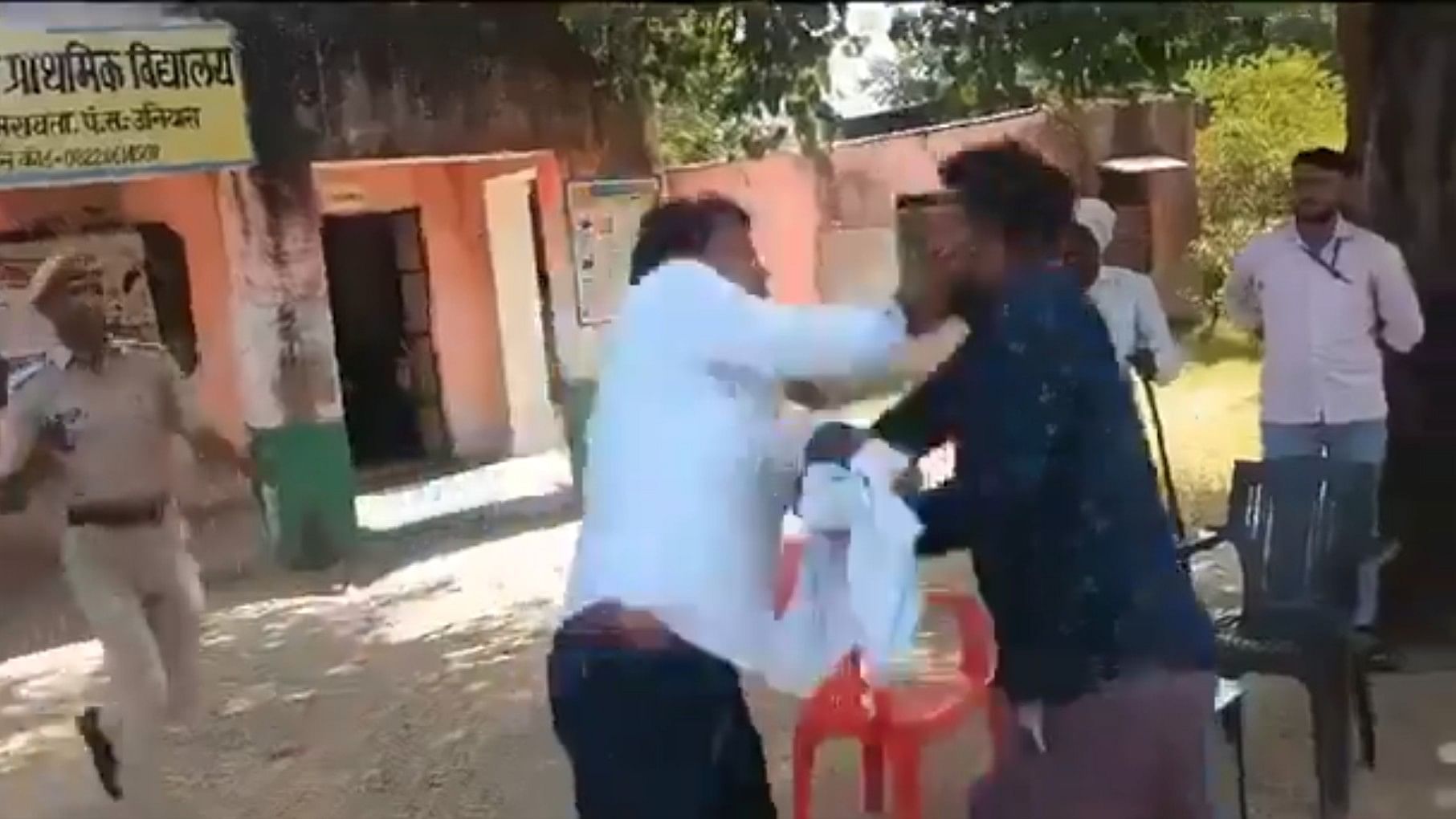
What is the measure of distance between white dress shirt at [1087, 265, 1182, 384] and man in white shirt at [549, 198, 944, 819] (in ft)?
1.55

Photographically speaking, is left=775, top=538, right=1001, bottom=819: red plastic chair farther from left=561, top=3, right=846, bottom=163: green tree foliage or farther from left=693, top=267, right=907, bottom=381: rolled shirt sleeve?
→ left=561, top=3, right=846, bottom=163: green tree foliage

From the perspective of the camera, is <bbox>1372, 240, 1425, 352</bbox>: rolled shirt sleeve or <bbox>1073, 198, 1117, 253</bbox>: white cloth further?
<bbox>1372, 240, 1425, 352</bbox>: rolled shirt sleeve

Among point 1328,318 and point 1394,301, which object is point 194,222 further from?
point 1394,301

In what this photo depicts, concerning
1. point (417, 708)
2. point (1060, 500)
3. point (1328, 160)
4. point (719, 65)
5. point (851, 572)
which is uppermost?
point (719, 65)

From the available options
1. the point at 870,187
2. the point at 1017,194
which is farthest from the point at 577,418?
the point at 1017,194

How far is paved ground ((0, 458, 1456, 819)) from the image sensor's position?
346cm

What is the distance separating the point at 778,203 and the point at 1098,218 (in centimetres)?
60

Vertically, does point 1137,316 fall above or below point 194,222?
below

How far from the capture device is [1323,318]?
3.78 meters

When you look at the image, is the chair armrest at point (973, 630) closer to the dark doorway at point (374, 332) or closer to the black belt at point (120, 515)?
the black belt at point (120, 515)

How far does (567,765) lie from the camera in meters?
2.50

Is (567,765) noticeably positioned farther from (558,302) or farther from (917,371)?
(558,302)

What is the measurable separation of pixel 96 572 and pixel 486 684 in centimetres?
102

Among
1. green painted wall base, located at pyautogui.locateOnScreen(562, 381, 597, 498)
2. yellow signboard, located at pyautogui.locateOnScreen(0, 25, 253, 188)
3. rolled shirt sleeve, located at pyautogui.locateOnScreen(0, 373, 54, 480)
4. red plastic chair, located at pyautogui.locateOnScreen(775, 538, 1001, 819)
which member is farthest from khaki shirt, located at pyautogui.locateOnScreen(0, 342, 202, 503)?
red plastic chair, located at pyautogui.locateOnScreen(775, 538, 1001, 819)
